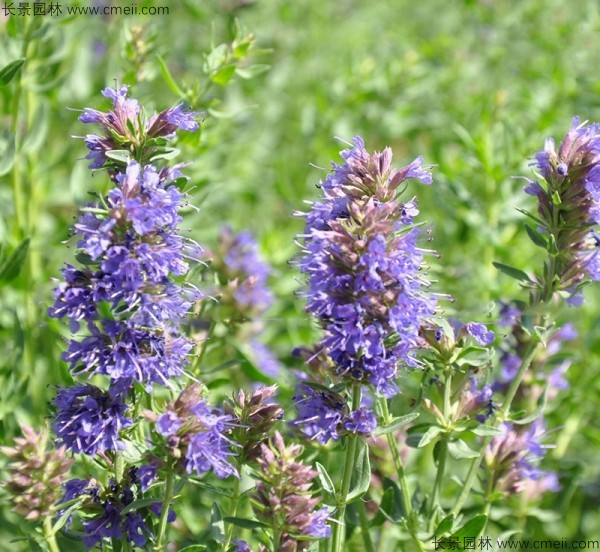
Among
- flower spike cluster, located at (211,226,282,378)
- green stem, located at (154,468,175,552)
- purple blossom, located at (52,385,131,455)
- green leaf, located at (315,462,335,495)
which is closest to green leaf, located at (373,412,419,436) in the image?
green leaf, located at (315,462,335,495)

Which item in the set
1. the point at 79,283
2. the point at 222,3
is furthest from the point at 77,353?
the point at 222,3

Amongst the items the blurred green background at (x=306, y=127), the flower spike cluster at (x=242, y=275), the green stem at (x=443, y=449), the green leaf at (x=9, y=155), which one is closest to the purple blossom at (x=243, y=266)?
the flower spike cluster at (x=242, y=275)

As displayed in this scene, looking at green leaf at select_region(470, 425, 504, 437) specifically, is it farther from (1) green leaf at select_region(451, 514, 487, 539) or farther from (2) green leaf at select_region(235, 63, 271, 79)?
(2) green leaf at select_region(235, 63, 271, 79)

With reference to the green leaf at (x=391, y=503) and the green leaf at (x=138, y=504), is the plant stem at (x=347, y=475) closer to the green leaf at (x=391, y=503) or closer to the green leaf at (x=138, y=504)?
the green leaf at (x=391, y=503)

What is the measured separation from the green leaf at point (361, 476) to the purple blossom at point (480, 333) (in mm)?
386

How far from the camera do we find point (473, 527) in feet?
7.15

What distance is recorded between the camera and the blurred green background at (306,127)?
10.3 feet

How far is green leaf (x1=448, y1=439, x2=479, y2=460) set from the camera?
2.20 metres

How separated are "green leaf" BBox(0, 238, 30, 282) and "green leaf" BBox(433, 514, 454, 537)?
151cm

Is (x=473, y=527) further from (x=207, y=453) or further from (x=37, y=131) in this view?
(x=37, y=131)

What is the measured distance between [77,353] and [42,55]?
1.80 metres

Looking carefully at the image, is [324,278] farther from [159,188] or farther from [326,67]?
[326,67]

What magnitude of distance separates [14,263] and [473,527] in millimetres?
1627

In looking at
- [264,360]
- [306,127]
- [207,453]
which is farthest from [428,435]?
[306,127]
